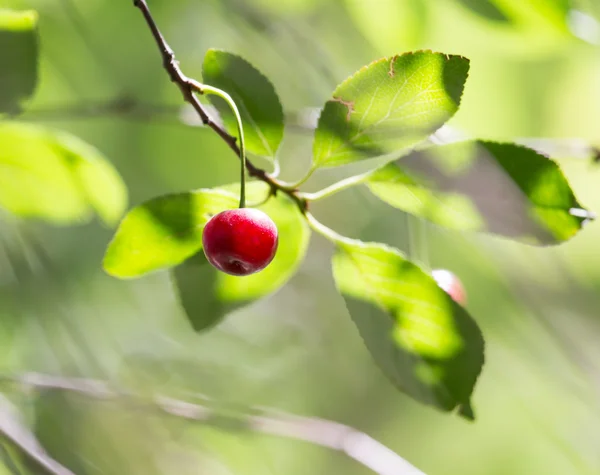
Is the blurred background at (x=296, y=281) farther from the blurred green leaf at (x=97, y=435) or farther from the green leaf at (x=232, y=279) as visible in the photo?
the green leaf at (x=232, y=279)

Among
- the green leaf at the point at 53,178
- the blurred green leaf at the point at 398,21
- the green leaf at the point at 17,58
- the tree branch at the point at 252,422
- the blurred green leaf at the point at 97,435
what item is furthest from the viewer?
the blurred green leaf at the point at 97,435

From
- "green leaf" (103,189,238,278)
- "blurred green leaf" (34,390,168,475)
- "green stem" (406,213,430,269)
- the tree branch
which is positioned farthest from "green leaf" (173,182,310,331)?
"blurred green leaf" (34,390,168,475)

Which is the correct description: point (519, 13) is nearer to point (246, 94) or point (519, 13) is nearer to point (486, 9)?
point (486, 9)

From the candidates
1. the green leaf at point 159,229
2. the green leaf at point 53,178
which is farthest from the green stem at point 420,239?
the green leaf at point 53,178

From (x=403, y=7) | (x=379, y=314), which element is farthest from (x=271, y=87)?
(x=403, y=7)

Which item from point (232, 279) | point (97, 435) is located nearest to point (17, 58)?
point (232, 279)

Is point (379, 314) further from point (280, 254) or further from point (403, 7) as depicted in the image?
point (403, 7)

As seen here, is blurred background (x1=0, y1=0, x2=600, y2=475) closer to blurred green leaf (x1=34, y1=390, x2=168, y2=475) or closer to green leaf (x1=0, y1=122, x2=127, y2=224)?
blurred green leaf (x1=34, y1=390, x2=168, y2=475)
